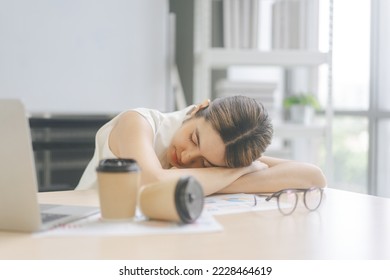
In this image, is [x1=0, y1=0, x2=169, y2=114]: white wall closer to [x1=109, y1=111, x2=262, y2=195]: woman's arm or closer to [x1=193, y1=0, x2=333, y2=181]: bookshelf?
[x1=193, y1=0, x2=333, y2=181]: bookshelf

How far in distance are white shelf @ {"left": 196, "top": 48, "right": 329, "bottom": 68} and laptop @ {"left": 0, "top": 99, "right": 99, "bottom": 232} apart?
1.93 metres

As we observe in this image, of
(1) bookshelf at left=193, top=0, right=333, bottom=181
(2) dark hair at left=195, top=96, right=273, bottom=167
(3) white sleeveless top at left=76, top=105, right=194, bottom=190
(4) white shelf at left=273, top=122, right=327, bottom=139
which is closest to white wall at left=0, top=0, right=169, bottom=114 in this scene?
(1) bookshelf at left=193, top=0, right=333, bottom=181

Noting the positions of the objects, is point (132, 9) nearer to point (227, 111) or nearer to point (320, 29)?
point (320, 29)

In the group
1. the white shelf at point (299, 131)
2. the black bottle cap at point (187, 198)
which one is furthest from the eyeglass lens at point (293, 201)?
the white shelf at point (299, 131)

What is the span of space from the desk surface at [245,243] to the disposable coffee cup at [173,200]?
0.18 ft

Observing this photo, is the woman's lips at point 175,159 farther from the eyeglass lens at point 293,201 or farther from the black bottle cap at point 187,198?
the black bottle cap at point 187,198

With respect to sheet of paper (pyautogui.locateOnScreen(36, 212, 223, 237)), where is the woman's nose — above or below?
above

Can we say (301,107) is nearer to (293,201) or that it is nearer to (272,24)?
(272,24)

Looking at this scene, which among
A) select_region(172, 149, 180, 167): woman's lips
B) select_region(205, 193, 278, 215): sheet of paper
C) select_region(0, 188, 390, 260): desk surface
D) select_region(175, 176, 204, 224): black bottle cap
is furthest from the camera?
select_region(172, 149, 180, 167): woman's lips

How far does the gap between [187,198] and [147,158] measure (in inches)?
15.8

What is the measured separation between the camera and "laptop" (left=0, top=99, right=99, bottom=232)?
2.35 ft

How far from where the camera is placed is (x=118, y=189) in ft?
2.69

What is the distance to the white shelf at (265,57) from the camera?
2637mm
